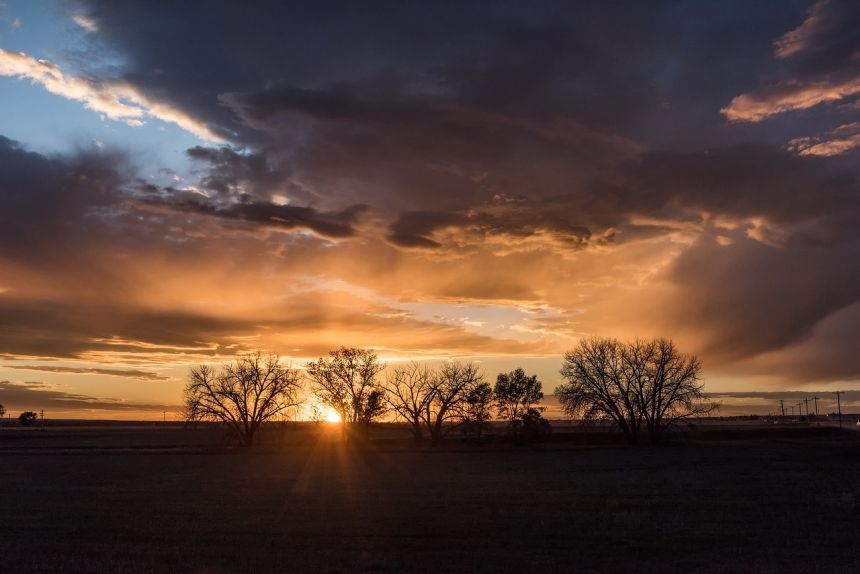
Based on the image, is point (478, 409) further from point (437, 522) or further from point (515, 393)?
point (437, 522)

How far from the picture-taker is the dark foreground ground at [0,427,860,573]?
56.2ft

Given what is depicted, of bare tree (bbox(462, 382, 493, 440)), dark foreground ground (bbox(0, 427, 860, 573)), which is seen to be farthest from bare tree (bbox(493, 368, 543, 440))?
dark foreground ground (bbox(0, 427, 860, 573))

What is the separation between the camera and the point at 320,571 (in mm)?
16062

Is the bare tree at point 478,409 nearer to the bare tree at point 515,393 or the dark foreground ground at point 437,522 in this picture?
the bare tree at point 515,393

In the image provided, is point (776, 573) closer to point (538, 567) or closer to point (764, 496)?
point (538, 567)

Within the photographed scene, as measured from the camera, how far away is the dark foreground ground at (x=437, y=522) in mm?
17125

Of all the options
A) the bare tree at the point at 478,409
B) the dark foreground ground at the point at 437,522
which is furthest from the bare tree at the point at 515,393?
the dark foreground ground at the point at 437,522

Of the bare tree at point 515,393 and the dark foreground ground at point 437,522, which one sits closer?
the dark foreground ground at point 437,522

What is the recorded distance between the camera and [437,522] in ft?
75.5

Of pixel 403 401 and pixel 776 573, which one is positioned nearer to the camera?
pixel 776 573

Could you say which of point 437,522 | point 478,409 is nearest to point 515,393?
point 478,409

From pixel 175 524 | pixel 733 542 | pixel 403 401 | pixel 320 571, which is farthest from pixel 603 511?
pixel 403 401

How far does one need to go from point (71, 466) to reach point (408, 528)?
1637 inches

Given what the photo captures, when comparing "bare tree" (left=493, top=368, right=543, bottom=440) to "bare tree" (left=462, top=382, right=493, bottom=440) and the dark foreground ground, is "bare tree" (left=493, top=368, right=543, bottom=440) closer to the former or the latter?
"bare tree" (left=462, top=382, right=493, bottom=440)
